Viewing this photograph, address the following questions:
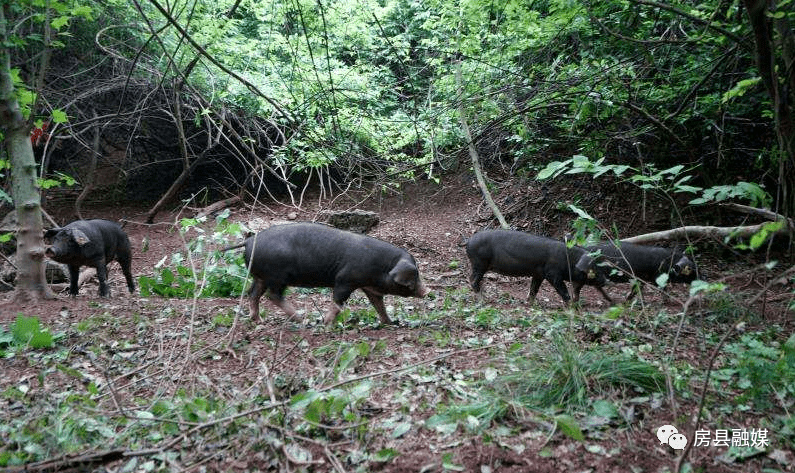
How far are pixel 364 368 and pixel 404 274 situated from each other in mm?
1972

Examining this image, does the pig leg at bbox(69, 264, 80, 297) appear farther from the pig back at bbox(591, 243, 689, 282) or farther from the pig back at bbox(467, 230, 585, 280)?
the pig back at bbox(591, 243, 689, 282)

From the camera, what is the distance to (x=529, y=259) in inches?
360

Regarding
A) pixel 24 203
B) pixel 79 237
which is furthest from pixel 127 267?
pixel 24 203

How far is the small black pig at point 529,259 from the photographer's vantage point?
354 inches

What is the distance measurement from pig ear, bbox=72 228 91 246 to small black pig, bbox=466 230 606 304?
218 inches

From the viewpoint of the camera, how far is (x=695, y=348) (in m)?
5.43

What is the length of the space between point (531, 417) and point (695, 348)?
246cm

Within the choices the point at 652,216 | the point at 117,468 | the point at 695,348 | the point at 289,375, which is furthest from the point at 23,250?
the point at 652,216

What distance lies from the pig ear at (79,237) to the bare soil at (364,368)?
79 centimetres

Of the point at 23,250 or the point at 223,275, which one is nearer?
the point at 23,250

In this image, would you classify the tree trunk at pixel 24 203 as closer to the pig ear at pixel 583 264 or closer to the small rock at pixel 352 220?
the small rock at pixel 352 220

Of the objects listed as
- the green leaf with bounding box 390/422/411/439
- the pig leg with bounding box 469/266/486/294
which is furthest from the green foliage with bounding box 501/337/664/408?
the pig leg with bounding box 469/266/486/294

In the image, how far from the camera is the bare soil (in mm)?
3479

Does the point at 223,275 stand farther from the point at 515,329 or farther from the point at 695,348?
the point at 695,348
